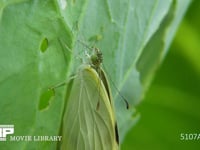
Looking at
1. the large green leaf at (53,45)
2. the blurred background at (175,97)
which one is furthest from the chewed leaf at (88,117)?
the blurred background at (175,97)

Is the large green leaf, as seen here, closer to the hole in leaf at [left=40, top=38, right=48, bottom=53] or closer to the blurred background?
the hole in leaf at [left=40, top=38, right=48, bottom=53]

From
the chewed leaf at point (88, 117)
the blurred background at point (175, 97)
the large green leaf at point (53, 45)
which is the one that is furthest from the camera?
the blurred background at point (175, 97)

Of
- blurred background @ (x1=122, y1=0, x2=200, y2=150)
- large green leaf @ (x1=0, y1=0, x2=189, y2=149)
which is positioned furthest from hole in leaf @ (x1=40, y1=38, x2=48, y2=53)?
blurred background @ (x1=122, y1=0, x2=200, y2=150)

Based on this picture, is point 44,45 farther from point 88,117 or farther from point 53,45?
point 88,117

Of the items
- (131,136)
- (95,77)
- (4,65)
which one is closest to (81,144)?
(95,77)

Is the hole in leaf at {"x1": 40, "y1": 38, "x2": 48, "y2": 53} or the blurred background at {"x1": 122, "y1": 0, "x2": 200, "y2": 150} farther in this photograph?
the blurred background at {"x1": 122, "y1": 0, "x2": 200, "y2": 150}

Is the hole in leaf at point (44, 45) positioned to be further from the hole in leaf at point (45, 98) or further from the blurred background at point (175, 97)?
the blurred background at point (175, 97)

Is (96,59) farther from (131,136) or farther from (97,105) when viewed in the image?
(131,136)

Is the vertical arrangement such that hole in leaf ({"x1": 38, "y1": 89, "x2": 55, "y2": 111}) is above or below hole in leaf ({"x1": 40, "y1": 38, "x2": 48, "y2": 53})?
below
